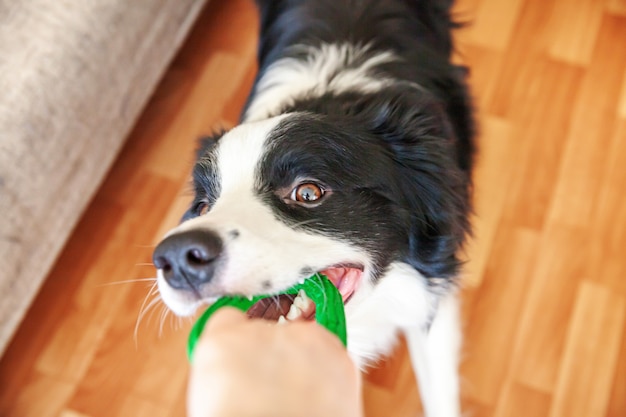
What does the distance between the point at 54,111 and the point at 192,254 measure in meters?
1.08

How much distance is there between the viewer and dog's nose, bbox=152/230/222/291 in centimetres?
101

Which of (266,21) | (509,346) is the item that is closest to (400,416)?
(509,346)

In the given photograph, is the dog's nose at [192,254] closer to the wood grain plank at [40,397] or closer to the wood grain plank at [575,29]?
the wood grain plank at [40,397]

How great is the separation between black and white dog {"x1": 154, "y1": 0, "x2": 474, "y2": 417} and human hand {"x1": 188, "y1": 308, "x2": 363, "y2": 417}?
305 mm

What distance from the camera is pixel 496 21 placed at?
2.62 m

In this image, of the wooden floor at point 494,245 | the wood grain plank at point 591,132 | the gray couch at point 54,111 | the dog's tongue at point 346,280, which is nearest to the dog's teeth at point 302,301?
the dog's tongue at point 346,280

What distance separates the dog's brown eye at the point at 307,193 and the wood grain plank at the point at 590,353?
118 cm

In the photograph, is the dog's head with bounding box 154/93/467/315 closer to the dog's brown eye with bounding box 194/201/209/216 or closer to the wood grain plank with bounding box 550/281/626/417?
the dog's brown eye with bounding box 194/201/209/216

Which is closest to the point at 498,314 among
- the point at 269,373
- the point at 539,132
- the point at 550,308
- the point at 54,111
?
the point at 550,308

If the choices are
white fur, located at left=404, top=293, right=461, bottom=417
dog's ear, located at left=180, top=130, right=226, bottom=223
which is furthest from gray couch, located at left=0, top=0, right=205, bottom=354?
white fur, located at left=404, top=293, right=461, bottom=417

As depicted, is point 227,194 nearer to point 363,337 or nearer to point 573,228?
point 363,337

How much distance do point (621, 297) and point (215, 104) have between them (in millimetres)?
1776

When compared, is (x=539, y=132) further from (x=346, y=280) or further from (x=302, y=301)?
(x=302, y=301)

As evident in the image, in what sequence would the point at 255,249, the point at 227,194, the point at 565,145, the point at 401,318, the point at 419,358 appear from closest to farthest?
the point at 255,249 < the point at 227,194 < the point at 401,318 < the point at 419,358 < the point at 565,145
